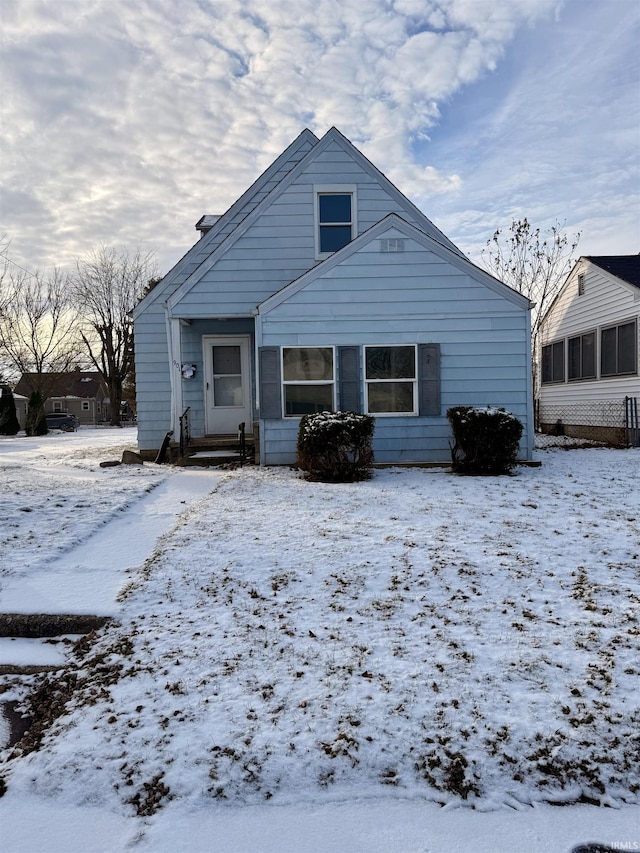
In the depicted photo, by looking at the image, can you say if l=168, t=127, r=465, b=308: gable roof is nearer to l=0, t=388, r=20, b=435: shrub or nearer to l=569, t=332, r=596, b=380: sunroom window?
l=569, t=332, r=596, b=380: sunroom window

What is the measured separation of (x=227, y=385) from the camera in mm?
12008

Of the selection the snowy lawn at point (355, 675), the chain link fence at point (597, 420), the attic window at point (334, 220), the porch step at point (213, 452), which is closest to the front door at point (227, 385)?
the porch step at point (213, 452)

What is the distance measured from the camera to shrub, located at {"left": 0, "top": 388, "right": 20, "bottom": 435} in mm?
26848

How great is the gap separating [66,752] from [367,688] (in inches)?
54.9

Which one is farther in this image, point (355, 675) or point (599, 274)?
point (599, 274)

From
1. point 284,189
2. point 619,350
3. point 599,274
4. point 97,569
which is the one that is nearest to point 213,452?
point 284,189

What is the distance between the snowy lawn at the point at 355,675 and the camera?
2152mm

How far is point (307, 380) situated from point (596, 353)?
31.2ft

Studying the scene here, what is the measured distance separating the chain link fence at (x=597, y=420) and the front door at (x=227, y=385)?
9.15 metres

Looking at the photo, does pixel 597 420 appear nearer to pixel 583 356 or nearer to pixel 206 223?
pixel 583 356

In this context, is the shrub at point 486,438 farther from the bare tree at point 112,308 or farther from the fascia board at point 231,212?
the bare tree at point 112,308

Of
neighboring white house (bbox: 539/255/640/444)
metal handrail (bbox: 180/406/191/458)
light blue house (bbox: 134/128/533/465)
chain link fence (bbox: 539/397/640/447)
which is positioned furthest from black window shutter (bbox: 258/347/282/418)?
neighboring white house (bbox: 539/255/640/444)

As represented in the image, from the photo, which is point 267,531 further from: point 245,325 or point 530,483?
point 245,325

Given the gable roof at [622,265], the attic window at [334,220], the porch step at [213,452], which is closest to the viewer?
the porch step at [213,452]
